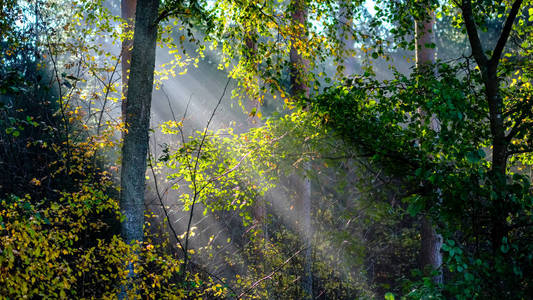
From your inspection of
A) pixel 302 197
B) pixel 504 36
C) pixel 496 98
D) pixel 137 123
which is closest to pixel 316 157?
pixel 496 98

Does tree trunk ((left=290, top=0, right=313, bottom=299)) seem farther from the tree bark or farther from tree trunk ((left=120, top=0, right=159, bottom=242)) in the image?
the tree bark

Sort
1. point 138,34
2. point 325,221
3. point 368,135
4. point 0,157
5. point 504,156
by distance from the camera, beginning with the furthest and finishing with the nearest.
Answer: point 325,221 < point 0,157 < point 138,34 < point 368,135 < point 504,156

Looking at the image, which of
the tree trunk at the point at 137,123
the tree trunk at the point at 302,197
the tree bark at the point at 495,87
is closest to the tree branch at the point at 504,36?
the tree bark at the point at 495,87

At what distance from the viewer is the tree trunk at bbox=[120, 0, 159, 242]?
18.1 feet

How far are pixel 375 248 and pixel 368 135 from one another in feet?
29.8

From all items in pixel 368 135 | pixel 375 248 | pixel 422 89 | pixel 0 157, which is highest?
pixel 0 157

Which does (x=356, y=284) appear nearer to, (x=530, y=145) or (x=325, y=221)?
(x=325, y=221)

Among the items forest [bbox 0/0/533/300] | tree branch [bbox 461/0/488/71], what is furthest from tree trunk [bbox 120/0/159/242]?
tree branch [bbox 461/0/488/71]

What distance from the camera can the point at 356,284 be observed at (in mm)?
9852

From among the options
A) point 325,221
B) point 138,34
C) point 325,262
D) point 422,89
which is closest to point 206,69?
point 325,221

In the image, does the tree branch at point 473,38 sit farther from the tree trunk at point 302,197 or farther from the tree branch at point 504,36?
the tree trunk at point 302,197

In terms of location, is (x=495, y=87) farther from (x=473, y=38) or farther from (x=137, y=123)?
(x=137, y=123)

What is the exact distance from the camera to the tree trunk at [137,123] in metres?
5.52

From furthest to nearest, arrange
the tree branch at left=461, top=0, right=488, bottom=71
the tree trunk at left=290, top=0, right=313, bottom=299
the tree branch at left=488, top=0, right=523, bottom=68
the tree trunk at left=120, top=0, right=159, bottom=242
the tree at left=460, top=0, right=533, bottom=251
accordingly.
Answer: the tree trunk at left=290, top=0, right=313, bottom=299 < the tree trunk at left=120, top=0, right=159, bottom=242 < the tree branch at left=461, top=0, right=488, bottom=71 < the tree branch at left=488, top=0, right=523, bottom=68 < the tree at left=460, top=0, right=533, bottom=251
